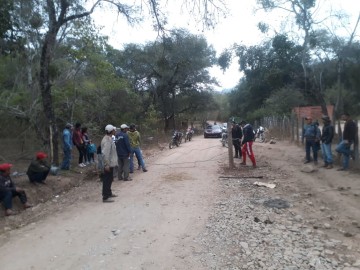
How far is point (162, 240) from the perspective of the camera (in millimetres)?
5934

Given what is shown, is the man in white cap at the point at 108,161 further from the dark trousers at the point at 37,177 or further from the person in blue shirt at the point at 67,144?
the person in blue shirt at the point at 67,144

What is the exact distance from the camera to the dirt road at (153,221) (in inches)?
208

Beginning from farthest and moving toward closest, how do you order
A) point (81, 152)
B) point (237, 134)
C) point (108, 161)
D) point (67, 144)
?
point (237, 134) → point (81, 152) → point (67, 144) → point (108, 161)

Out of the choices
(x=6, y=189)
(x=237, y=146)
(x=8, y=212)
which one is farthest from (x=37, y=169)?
(x=237, y=146)

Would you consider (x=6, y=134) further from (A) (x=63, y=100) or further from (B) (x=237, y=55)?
(B) (x=237, y=55)

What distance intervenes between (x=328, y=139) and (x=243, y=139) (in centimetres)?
281

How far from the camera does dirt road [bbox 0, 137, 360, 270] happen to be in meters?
5.28

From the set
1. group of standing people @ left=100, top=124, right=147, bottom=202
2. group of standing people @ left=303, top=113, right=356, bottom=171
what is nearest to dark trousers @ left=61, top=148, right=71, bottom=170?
group of standing people @ left=100, top=124, right=147, bottom=202

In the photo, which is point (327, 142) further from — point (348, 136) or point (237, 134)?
point (237, 134)

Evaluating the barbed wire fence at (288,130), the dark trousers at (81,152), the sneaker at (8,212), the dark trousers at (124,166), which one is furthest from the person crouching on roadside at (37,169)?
the barbed wire fence at (288,130)

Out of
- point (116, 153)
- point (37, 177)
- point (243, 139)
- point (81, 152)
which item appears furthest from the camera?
point (81, 152)

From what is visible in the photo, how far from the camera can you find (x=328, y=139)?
37.5ft

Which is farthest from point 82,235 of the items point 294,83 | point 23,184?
point 294,83

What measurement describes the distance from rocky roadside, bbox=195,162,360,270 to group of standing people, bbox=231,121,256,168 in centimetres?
416
